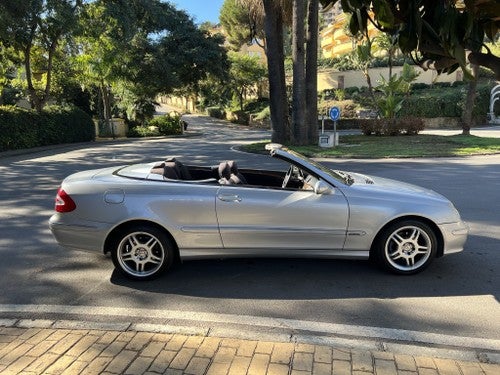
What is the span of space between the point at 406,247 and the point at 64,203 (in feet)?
11.5

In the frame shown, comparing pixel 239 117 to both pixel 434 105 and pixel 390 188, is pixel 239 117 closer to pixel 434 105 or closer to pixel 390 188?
pixel 434 105

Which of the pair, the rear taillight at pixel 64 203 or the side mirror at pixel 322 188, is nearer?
the side mirror at pixel 322 188

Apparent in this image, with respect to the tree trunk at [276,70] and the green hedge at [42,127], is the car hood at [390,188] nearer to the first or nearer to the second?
the tree trunk at [276,70]

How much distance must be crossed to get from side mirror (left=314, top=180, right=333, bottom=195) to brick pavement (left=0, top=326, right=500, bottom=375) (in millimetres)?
1663

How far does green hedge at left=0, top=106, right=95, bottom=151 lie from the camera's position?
2217cm

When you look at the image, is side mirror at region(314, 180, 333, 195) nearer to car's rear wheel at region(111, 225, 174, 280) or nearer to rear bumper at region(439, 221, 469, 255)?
rear bumper at region(439, 221, 469, 255)

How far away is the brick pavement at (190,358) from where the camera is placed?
2.98 metres

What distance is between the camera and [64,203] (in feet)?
15.3

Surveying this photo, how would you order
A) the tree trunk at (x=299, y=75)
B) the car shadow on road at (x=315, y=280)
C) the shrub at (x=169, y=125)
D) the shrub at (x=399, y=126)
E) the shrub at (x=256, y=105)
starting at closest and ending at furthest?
1. the car shadow on road at (x=315, y=280)
2. the tree trunk at (x=299, y=75)
3. the shrub at (x=399, y=126)
4. the shrub at (x=169, y=125)
5. the shrub at (x=256, y=105)

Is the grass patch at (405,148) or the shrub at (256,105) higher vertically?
the shrub at (256,105)

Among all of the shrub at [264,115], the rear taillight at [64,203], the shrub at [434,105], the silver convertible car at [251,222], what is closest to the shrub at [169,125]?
the shrub at [264,115]

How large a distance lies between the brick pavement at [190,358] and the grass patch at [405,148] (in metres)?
Answer: 13.3

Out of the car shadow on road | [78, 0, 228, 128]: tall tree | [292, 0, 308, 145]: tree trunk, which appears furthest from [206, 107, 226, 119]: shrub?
the car shadow on road

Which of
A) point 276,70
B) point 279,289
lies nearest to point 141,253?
point 279,289
